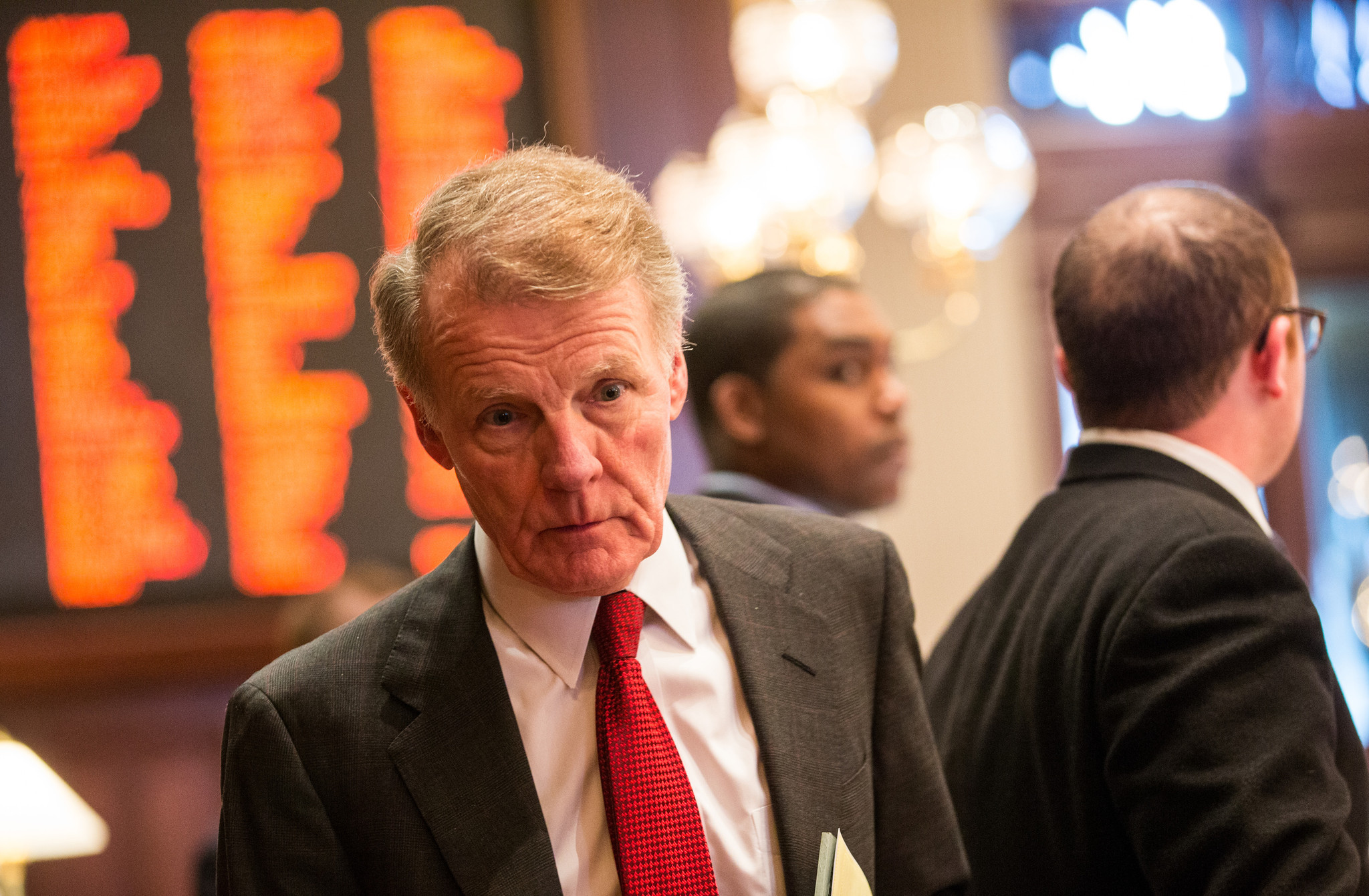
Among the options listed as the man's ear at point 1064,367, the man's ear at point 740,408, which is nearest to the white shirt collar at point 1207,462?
the man's ear at point 1064,367

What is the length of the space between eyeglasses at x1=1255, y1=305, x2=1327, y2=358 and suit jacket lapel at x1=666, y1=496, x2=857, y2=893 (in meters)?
0.65

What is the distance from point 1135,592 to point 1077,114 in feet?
13.5

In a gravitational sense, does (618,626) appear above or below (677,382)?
below

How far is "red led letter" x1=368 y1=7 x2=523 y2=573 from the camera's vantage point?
3764 millimetres

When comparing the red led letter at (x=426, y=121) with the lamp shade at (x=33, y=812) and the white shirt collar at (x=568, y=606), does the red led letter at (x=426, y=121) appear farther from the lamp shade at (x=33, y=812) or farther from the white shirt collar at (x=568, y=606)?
the white shirt collar at (x=568, y=606)

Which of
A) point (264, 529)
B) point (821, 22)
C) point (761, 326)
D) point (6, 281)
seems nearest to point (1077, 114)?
point (821, 22)

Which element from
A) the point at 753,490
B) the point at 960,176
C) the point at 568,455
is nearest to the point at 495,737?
the point at 568,455

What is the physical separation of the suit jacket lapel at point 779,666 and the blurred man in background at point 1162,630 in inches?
12.0

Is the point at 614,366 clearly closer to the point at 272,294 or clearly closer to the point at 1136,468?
the point at 1136,468

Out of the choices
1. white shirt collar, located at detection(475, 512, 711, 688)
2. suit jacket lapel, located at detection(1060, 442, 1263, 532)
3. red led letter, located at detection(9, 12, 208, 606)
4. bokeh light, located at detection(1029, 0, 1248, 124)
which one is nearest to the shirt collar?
suit jacket lapel, located at detection(1060, 442, 1263, 532)

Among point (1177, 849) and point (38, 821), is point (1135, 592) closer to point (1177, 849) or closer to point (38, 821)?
point (1177, 849)

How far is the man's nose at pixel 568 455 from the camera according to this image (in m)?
1.04

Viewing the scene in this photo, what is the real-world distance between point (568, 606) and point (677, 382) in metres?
0.24

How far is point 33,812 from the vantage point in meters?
2.57
